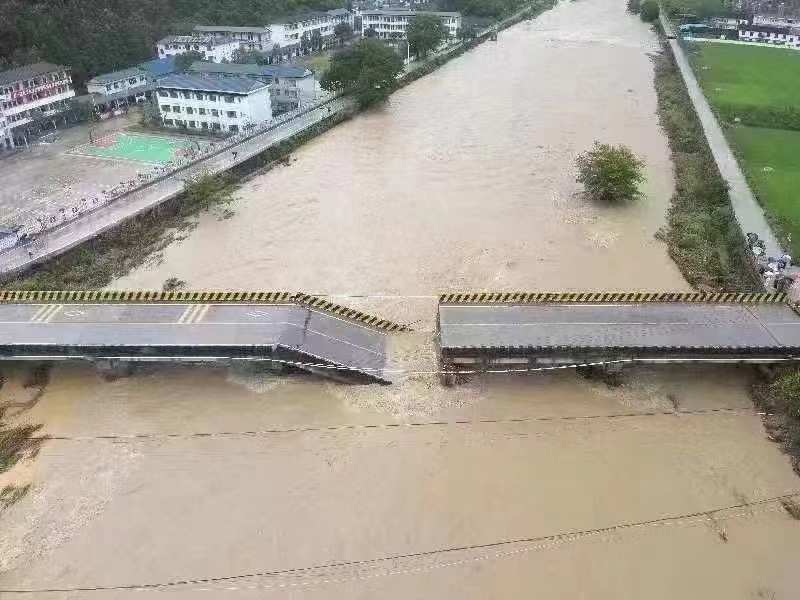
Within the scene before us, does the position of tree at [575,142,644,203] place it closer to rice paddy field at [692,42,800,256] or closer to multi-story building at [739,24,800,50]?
rice paddy field at [692,42,800,256]

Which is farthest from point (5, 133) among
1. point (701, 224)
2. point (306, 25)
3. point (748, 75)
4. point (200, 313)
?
point (748, 75)

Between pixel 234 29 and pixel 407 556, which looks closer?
pixel 407 556

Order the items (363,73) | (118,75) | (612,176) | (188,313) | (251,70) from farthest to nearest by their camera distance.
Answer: (118,75), (251,70), (363,73), (612,176), (188,313)

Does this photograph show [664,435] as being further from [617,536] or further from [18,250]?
[18,250]

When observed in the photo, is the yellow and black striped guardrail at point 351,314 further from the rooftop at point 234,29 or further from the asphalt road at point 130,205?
the rooftop at point 234,29

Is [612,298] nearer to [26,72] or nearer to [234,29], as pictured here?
[26,72]

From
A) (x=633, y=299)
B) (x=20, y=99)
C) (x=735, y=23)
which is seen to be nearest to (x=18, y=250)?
(x=20, y=99)
